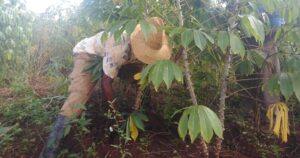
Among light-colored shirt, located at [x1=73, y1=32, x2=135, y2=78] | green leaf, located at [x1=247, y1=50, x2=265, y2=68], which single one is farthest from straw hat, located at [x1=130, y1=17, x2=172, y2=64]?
green leaf, located at [x1=247, y1=50, x2=265, y2=68]

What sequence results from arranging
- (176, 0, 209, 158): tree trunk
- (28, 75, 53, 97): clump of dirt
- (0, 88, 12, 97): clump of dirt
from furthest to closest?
(0, 88, 12, 97): clump of dirt
(28, 75, 53, 97): clump of dirt
(176, 0, 209, 158): tree trunk

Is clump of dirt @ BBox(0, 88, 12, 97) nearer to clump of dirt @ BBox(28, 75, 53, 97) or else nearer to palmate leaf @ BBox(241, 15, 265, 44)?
clump of dirt @ BBox(28, 75, 53, 97)

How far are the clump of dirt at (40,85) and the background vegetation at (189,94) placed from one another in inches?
0.7

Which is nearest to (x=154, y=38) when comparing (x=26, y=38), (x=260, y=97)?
(x=260, y=97)

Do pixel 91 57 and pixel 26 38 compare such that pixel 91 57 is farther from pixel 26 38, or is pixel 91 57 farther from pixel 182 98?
pixel 26 38

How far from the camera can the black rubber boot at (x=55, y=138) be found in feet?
7.92

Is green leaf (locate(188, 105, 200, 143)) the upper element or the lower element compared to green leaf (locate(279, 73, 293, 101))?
lower

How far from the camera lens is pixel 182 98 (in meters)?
2.81

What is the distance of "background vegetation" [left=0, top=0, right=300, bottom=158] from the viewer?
1801 millimetres

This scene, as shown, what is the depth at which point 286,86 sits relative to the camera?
1.88m

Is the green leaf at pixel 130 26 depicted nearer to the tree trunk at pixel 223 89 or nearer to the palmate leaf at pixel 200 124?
the palmate leaf at pixel 200 124

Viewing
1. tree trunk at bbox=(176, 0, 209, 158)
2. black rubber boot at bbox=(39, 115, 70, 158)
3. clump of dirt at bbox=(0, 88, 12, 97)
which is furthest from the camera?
clump of dirt at bbox=(0, 88, 12, 97)

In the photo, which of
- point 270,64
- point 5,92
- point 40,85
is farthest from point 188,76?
point 5,92

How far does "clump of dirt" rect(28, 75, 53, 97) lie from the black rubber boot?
771 mm
